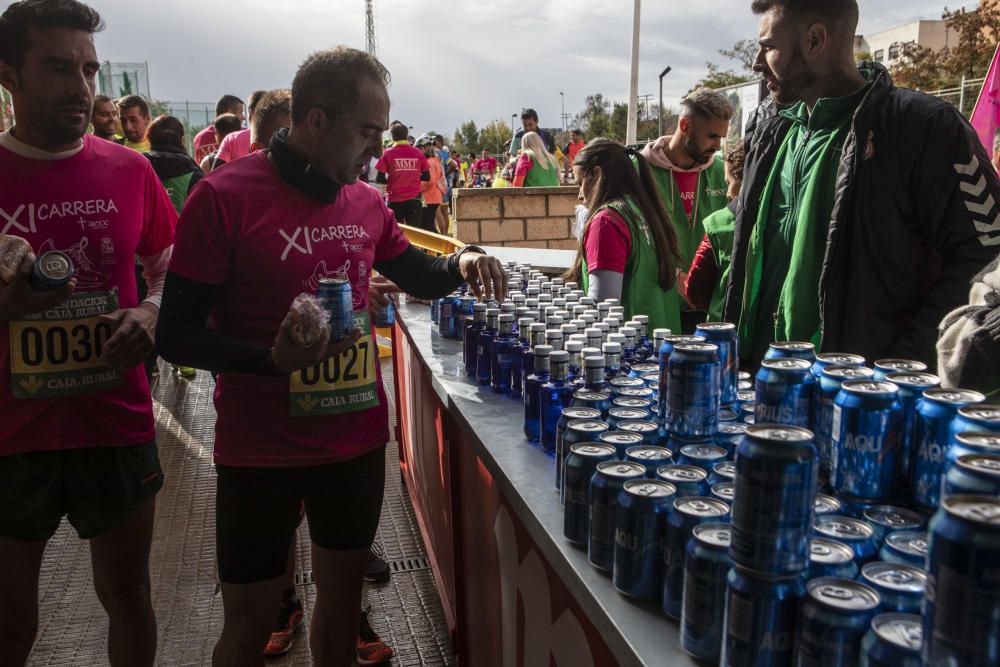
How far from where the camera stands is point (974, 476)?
0.95m

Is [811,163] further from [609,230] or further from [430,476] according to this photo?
[430,476]

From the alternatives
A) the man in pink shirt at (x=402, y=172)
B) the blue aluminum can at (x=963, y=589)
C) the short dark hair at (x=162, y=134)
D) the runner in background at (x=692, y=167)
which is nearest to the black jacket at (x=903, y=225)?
the blue aluminum can at (x=963, y=589)

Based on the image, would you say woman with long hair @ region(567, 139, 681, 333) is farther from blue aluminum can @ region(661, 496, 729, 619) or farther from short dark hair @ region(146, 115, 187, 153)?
short dark hair @ region(146, 115, 187, 153)

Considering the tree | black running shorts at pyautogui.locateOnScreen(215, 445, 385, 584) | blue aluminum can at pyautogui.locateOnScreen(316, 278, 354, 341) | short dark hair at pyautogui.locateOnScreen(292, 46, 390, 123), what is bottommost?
black running shorts at pyautogui.locateOnScreen(215, 445, 385, 584)

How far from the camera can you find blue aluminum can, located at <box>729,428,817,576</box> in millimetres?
994

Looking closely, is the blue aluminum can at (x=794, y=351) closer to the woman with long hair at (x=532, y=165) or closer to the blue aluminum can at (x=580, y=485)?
the blue aluminum can at (x=580, y=485)

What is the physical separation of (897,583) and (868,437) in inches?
12.0

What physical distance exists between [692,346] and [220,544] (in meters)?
1.41

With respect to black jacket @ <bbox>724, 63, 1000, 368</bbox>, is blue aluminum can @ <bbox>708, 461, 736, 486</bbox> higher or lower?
lower

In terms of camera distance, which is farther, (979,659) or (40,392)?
(40,392)

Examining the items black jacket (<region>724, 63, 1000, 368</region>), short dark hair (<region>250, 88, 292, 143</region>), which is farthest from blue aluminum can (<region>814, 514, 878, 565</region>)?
short dark hair (<region>250, 88, 292, 143</region>)

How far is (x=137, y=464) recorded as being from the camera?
2279mm

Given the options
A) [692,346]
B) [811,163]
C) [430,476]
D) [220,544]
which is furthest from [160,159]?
[692,346]

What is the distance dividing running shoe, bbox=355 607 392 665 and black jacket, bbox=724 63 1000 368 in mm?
2046
